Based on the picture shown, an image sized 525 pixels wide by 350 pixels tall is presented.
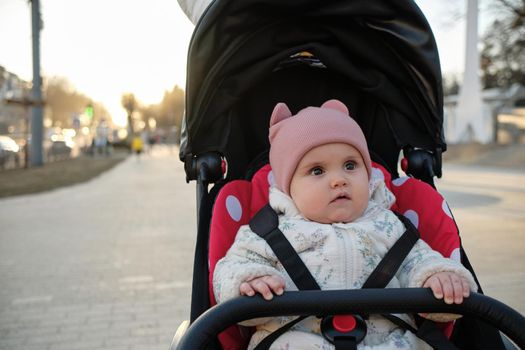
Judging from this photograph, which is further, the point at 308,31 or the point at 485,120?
the point at 485,120

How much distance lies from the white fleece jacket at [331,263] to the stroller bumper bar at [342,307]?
16cm

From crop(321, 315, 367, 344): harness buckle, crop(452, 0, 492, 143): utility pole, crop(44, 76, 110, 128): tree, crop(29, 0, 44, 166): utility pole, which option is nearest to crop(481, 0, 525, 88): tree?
crop(452, 0, 492, 143): utility pole

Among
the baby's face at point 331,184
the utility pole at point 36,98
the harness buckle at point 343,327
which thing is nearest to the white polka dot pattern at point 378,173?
the baby's face at point 331,184

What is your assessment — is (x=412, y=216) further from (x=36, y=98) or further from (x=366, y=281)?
(x=36, y=98)

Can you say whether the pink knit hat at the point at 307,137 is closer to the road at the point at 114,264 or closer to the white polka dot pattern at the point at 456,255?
the white polka dot pattern at the point at 456,255

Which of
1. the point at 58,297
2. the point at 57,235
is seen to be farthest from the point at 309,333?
the point at 57,235

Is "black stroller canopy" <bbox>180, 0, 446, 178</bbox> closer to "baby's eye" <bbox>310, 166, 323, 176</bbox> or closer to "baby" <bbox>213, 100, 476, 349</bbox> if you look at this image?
"baby" <bbox>213, 100, 476, 349</bbox>

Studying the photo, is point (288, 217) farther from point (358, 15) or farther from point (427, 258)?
point (358, 15)

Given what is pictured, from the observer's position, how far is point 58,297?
192 inches

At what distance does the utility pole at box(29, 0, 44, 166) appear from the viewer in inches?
814

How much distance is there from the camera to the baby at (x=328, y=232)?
6.32 ft

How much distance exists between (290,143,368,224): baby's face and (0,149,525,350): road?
2.17m

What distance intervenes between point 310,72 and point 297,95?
5.8 inches

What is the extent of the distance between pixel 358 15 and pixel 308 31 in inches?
11.0
